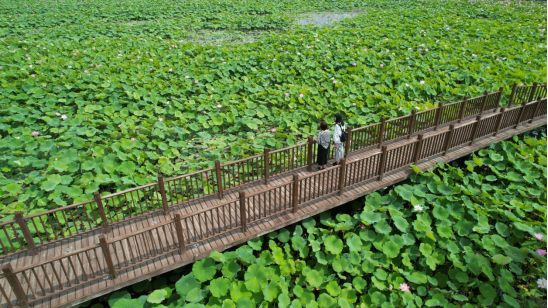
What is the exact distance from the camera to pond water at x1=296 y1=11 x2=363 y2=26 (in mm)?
19672

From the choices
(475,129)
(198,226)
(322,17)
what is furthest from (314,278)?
(322,17)

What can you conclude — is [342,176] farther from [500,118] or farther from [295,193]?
[500,118]

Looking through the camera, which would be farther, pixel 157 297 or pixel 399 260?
pixel 399 260

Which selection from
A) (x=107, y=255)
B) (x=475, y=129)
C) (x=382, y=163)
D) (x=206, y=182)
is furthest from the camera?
(x=475, y=129)

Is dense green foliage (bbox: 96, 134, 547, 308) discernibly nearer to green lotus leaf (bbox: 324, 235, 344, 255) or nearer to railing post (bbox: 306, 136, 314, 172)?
green lotus leaf (bbox: 324, 235, 344, 255)

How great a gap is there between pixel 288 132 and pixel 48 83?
780 centimetres

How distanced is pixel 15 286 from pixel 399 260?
544 centimetres

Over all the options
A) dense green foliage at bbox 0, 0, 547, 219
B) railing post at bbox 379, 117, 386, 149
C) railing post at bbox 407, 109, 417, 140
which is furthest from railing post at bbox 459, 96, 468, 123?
railing post at bbox 379, 117, 386, 149

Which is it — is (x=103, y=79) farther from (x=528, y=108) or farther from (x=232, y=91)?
(x=528, y=108)

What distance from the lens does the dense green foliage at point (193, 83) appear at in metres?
7.16

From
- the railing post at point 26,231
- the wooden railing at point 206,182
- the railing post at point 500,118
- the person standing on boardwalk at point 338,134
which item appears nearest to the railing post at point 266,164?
the wooden railing at point 206,182

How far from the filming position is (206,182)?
21.0 feet

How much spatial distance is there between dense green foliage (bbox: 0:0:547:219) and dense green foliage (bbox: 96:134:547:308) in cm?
269

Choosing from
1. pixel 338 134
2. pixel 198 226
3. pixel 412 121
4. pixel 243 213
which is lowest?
pixel 198 226
